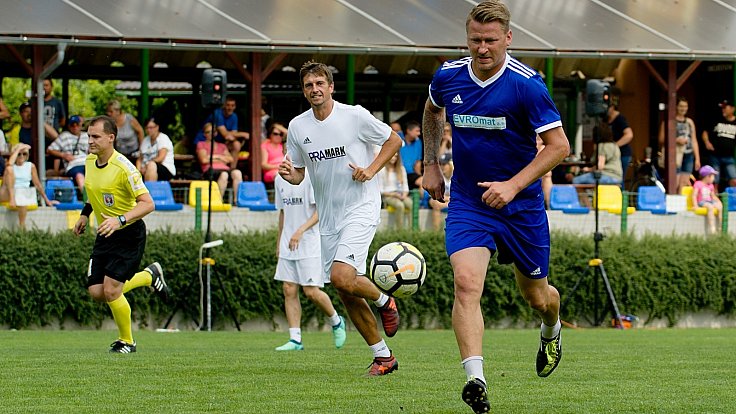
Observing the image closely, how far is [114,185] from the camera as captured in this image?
12.5 m

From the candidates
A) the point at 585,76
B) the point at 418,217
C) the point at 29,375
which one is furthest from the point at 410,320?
the point at 585,76

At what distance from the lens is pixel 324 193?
1062cm

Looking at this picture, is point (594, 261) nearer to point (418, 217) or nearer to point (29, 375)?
point (418, 217)

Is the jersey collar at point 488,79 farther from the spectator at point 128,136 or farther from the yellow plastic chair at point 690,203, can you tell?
the yellow plastic chair at point 690,203

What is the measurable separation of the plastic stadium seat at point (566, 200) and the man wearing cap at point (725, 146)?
4941 millimetres

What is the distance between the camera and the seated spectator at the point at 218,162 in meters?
21.4

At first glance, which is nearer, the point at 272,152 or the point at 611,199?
the point at 611,199

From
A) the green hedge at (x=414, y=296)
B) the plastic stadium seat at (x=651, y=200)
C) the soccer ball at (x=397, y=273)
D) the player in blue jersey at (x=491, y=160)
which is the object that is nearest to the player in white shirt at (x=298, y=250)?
the green hedge at (x=414, y=296)

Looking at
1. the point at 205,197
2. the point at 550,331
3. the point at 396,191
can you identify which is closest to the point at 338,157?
the point at 550,331

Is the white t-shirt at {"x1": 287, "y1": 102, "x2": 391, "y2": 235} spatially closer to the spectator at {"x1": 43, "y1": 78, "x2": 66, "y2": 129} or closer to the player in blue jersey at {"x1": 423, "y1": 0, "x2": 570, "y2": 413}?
the player in blue jersey at {"x1": 423, "y1": 0, "x2": 570, "y2": 413}

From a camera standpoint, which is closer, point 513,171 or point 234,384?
point 513,171

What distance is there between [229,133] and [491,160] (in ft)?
49.1

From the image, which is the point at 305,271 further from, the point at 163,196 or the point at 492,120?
the point at 492,120

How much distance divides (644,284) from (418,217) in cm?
346
